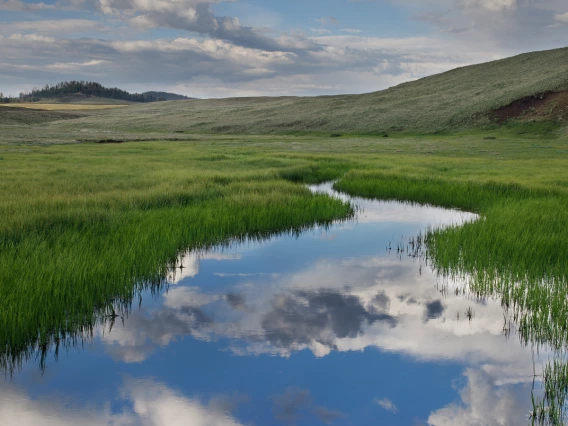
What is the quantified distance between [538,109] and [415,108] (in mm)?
17321

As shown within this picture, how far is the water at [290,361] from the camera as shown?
550 cm

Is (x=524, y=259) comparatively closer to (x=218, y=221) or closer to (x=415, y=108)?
(x=218, y=221)

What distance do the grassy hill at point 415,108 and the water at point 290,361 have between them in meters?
53.8

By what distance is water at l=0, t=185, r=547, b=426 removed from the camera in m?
5.50

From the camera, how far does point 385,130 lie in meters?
62.8

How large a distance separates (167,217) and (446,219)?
8.56 meters

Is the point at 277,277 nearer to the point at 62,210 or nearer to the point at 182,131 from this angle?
the point at 62,210

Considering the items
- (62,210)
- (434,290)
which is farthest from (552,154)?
(62,210)

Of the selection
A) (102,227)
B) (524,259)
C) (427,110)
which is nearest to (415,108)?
(427,110)

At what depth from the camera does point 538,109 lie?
2244 inches

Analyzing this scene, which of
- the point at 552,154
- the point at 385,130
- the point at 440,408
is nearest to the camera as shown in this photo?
the point at 440,408

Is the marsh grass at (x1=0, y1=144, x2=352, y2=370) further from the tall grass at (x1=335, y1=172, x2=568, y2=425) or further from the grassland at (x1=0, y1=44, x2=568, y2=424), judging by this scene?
the tall grass at (x1=335, y1=172, x2=568, y2=425)

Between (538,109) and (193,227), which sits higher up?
(538,109)

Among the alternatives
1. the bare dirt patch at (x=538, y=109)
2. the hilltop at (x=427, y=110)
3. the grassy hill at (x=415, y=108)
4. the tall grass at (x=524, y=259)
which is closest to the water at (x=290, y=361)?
the tall grass at (x=524, y=259)
